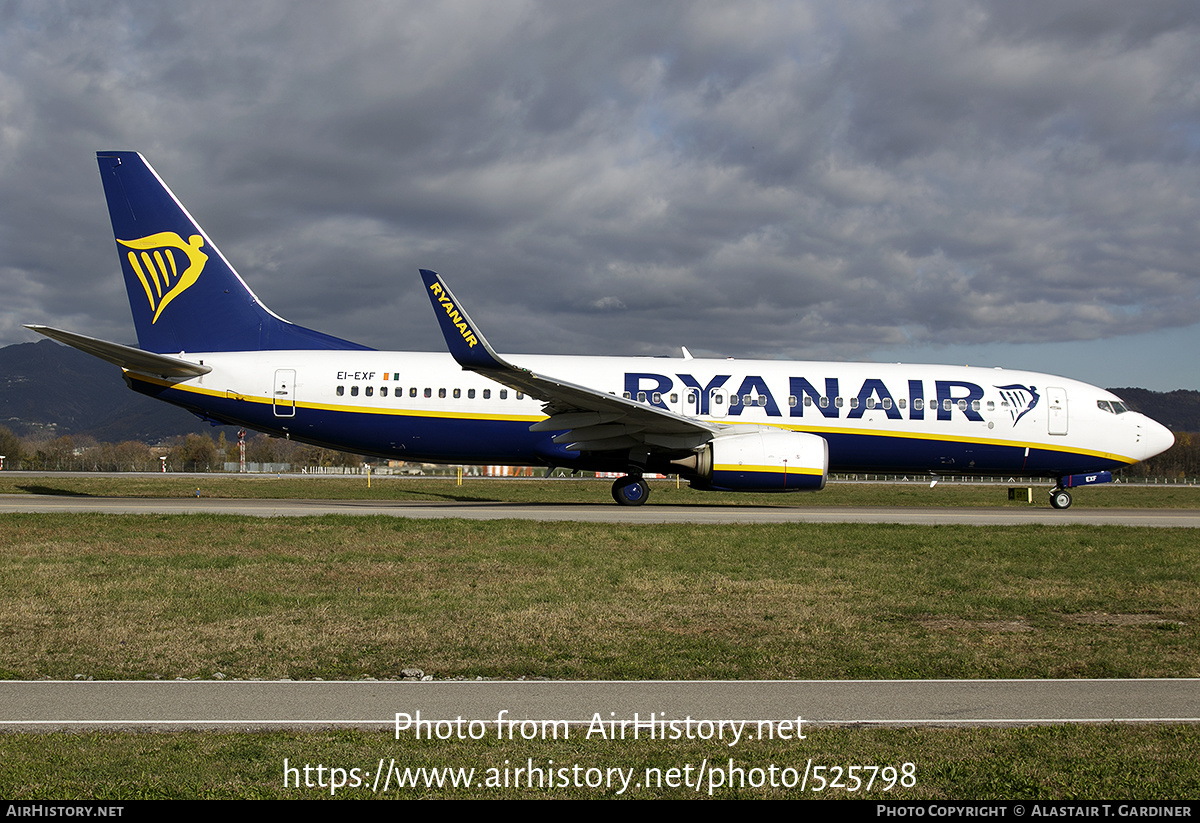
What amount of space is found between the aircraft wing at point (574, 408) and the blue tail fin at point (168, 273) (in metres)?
7.82

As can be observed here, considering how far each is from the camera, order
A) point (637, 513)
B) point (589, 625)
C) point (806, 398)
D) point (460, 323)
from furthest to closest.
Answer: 1. point (806, 398)
2. point (637, 513)
3. point (460, 323)
4. point (589, 625)

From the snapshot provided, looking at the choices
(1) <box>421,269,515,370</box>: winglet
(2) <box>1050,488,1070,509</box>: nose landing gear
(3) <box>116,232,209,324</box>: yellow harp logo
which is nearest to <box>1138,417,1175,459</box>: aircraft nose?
(2) <box>1050,488,1070,509</box>: nose landing gear

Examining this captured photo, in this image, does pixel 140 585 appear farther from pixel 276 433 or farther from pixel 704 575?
pixel 276 433

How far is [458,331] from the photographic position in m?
18.6

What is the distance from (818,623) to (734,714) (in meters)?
3.25

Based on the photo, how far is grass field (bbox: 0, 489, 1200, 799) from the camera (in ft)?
15.0

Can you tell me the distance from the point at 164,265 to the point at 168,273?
Result: 0.75 ft

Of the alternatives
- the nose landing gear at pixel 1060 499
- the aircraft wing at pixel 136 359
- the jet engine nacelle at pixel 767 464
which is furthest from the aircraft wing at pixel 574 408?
the nose landing gear at pixel 1060 499

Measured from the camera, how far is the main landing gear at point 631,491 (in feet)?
74.6

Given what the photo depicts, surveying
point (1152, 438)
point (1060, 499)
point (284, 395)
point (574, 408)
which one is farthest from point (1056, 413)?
point (284, 395)

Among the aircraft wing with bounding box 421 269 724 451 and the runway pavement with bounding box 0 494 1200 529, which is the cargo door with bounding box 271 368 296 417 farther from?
the aircraft wing with bounding box 421 269 724 451

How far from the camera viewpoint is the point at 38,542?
13227 mm

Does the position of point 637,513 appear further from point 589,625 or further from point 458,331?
point 589,625

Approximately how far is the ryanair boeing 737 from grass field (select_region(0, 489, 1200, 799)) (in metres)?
6.68
